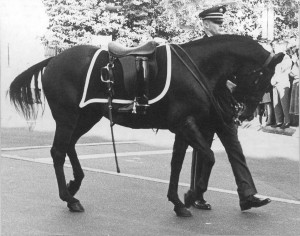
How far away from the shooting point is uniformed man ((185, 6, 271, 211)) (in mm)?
6695

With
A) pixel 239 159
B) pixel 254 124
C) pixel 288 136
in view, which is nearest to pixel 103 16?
pixel 254 124

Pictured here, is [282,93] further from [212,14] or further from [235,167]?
[235,167]

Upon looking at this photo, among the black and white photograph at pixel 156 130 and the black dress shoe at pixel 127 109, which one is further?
the black dress shoe at pixel 127 109

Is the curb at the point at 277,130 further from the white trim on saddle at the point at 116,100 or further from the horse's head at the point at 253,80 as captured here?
the white trim on saddle at the point at 116,100

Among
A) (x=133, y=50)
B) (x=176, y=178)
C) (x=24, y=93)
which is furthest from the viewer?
(x=24, y=93)

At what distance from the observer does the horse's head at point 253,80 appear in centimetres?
639

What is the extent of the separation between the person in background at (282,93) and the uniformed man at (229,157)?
9887 mm

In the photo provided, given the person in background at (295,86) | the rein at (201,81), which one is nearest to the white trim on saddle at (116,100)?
the rein at (201,81)

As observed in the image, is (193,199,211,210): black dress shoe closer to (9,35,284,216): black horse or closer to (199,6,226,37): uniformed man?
(9,35,284,216): black horse

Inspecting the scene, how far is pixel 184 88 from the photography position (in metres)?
6.36

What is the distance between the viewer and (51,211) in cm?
673

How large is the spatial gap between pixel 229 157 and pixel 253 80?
94cm

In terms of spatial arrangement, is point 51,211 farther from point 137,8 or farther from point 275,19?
point 137,8

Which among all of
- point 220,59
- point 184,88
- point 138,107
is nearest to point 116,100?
point 138,107
